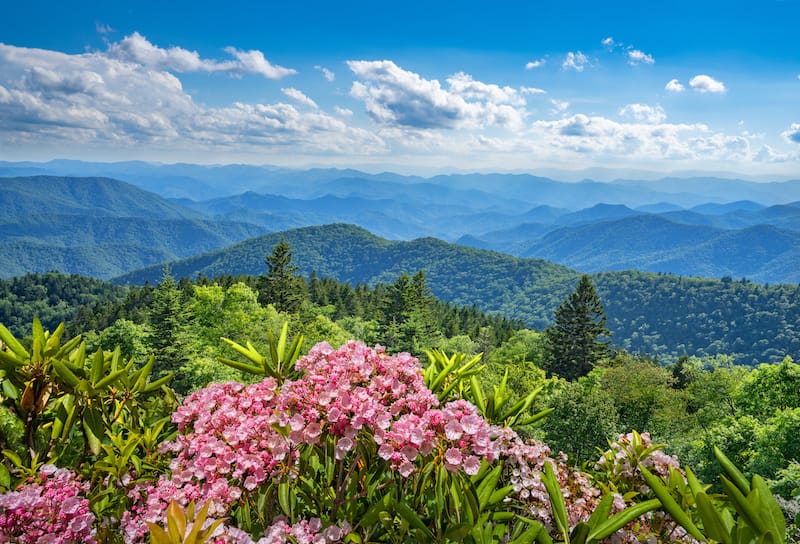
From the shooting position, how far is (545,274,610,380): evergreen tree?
40969mm

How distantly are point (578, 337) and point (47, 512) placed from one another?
43.7m

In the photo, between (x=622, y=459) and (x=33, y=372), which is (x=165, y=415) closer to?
(x=33, y=372)

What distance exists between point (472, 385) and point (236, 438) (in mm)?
1449

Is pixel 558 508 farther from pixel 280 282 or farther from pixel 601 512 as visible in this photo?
pixel 280 282

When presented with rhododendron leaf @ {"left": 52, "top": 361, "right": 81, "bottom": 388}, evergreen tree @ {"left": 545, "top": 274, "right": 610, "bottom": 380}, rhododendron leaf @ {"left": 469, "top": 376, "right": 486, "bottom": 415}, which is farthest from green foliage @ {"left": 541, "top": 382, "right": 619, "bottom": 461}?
evergreen tree @ {"left": 545, "top": 274, "right": 610, "bottom": 380}

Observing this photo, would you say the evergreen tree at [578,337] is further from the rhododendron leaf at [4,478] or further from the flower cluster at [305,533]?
the rhododendron leaf at [4,478]

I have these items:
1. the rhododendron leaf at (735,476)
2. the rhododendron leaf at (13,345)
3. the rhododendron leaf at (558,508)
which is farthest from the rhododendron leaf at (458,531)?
the rhododendron leaf at (13,345)

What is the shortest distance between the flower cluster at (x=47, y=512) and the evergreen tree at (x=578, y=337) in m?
42.8

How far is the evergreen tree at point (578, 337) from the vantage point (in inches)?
1613

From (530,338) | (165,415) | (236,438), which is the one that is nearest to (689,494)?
(236,438)

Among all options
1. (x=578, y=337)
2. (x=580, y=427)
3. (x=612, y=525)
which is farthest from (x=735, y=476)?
(x=578, y=337)

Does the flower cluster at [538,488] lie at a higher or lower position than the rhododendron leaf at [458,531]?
lower

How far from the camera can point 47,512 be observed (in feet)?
6.11

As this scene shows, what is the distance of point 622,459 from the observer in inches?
109
